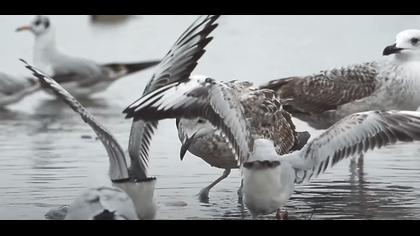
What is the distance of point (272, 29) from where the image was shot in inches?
188

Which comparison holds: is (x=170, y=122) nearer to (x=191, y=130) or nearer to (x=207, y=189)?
(x=191, y=130)

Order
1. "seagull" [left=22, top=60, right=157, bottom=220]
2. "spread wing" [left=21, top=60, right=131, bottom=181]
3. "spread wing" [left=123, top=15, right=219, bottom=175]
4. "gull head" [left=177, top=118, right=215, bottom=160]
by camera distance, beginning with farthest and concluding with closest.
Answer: "spread wing" [left=123, top=15, right=219, bottom=175] → "spread wing" [left=21, top=60, right=131, bottom=181] → "gull head" [left=177, top=118, right=215, bottom=160] → "seagull" [left=22, top=60, right=157, bottom=220]

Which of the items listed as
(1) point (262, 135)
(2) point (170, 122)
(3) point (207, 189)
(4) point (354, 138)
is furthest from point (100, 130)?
(4) point (354, 138)

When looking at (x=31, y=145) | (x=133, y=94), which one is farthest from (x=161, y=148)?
(x=31, y=145)

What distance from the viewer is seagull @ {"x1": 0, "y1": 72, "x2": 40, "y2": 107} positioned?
192 inches

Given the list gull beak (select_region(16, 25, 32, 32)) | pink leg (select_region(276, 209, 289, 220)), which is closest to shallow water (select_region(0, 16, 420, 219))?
gull beak (select_region(16, 25, 32, 32))

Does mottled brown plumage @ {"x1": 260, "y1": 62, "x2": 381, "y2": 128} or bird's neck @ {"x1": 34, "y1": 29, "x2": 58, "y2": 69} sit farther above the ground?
bird's neck @ {"x1": 34, "y1": 29, "x2": 58, "y2": 69}

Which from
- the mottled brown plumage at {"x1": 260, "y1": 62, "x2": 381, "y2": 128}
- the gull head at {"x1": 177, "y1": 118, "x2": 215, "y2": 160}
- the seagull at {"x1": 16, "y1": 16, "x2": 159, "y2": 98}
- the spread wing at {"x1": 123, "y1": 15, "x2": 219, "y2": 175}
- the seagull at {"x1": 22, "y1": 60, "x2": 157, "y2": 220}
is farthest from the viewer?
the mottled brown plumage at {"x1": 260, "y1": 62, "x2": 381, "y2": 128}

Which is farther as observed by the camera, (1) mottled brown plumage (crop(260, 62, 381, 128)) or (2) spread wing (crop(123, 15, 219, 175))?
(1) mottled brown plumage (crop(260, 62, 381, 128))

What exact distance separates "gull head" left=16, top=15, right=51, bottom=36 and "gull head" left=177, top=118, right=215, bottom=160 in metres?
0.87

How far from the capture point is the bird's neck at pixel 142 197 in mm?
4395

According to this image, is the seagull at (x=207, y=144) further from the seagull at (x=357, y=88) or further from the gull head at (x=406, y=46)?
the gull head at (x=406, y=46)

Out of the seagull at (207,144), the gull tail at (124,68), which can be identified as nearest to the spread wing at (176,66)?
the gull tail at (124,68)

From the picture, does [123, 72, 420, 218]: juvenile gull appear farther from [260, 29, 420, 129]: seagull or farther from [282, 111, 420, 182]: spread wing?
[260, 29, 420, 129]: seagull
